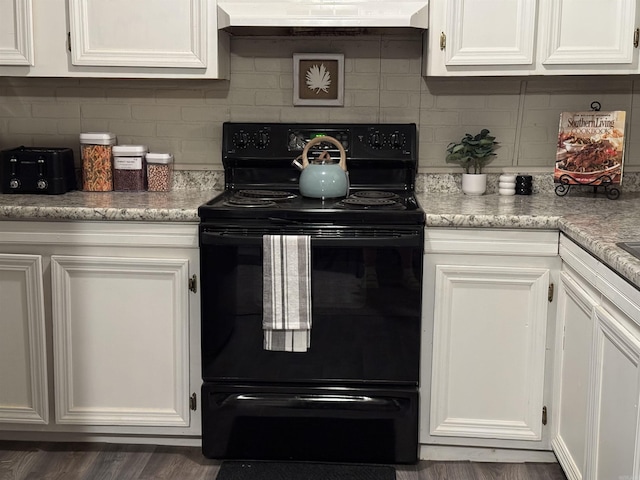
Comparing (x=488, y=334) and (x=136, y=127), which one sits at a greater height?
(x=136, y=127)

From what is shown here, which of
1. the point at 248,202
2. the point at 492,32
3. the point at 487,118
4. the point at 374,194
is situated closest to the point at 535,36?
the point at 492,32

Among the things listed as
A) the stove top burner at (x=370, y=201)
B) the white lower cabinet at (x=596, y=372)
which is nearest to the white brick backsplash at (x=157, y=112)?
the stove top burner at (x=370, y=201)

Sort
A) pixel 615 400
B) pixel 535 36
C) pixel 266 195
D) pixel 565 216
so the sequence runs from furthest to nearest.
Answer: pixel 266 195 < pixel 535 36 < pixel 565 216 < pixel 615 400

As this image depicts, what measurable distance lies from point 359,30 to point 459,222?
3.20 ft

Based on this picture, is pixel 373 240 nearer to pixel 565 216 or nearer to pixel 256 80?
pixel 565 216

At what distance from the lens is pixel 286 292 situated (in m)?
2.74

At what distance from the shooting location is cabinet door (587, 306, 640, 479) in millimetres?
1856

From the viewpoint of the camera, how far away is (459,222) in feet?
8.91

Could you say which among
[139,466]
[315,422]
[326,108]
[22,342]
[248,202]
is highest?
[326,108]

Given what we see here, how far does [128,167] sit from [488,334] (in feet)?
5.07

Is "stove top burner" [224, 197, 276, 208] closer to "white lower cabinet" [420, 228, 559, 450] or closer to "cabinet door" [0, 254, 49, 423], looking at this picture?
"white lower cabinet" [420, 228, 559, 450]

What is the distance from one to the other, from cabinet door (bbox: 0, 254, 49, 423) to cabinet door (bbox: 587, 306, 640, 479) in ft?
6.12

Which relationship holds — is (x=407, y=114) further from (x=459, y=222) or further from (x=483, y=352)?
(x=483, y=352)

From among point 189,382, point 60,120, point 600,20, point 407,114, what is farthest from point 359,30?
point 189,382
